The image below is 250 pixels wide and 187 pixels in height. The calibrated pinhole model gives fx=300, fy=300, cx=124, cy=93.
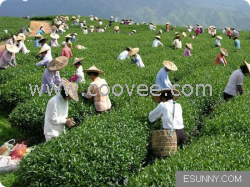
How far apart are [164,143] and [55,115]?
268cm

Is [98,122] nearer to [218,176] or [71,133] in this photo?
[71,133]

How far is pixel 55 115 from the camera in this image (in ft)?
23.7

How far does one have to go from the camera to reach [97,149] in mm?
6422

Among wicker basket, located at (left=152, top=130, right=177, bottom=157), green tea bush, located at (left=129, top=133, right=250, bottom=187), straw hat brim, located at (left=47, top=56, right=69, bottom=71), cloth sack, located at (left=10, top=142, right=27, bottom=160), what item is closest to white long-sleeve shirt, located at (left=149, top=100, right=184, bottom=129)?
wicker basket, located at (left=152, top=130, right=177, bottom=157)

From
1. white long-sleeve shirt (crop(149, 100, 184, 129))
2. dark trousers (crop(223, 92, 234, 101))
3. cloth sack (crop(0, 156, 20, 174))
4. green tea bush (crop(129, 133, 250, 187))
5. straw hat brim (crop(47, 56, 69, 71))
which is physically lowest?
cloth sack (crop(0, 156, 20, 174))

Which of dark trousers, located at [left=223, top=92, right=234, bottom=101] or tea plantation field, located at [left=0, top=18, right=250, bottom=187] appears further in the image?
dark trousers, located at [left=223, top=92, right=234, bottom=101]

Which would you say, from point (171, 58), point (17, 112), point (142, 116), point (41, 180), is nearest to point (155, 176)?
point (41, 180)

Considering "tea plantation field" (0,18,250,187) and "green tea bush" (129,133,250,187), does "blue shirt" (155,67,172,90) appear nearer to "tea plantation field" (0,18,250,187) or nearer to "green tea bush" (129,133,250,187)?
"tea plantation field" (0,18,250,187)

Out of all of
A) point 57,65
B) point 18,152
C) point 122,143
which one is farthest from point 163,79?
point 18,152

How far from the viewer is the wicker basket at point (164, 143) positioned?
6992 mm

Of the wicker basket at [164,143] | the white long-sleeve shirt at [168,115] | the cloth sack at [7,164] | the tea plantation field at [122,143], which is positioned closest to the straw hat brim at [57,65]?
the tea plantation field at [122,143]

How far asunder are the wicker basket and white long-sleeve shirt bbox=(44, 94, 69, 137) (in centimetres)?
231

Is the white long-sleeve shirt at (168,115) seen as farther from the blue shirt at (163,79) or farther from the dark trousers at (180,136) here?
the blue shirt at (163,79)

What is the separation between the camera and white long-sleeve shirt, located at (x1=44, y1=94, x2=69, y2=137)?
7.13 metres
